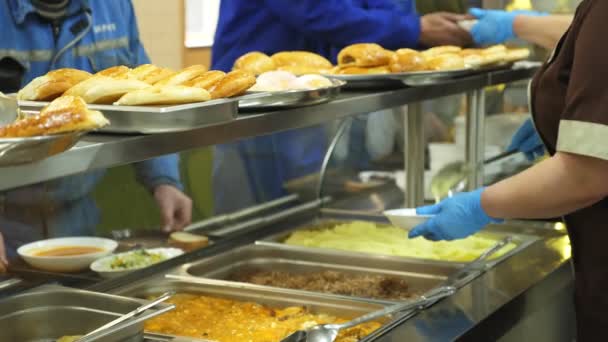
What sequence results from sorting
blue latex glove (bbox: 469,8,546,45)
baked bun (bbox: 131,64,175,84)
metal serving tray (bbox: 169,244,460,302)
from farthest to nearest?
1. blue latex glove (bbox: 469,8,546,45)
2. metal serving tray (bbox: 169,244,460,302)
3. baked bun (bbox: 131,64,175,84)

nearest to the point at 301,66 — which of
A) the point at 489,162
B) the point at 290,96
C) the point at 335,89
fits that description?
the point at 335,89

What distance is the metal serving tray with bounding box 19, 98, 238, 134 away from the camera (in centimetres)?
116

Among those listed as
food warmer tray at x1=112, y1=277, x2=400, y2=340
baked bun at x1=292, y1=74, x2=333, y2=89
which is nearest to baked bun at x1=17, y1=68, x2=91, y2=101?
baked bun at x1=292, y1=74, x2=333, y2=89

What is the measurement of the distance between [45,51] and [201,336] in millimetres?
991

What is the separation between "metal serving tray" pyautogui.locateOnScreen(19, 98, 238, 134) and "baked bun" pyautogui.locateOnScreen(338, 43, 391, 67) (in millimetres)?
771

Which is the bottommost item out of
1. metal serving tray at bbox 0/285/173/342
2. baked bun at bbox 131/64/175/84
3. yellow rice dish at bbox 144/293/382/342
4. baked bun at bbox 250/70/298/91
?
yellow rice dish at bbox 144/293/382/342

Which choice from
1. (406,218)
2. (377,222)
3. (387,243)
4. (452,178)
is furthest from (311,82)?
(452,178)

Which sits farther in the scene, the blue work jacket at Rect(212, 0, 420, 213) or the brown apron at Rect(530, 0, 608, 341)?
the blue work jacket at Rect(212, 0, 420, 213)

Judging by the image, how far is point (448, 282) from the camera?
174 cm

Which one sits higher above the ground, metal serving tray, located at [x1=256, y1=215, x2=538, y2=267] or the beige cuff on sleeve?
the beige cuff on sleeve

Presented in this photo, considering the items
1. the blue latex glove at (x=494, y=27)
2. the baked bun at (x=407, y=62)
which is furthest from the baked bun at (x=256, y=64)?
the blue latex glove at (x=494, y=27)

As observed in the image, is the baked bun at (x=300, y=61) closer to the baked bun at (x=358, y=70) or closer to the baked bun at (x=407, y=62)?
the baked bun at (x=358, y=70)

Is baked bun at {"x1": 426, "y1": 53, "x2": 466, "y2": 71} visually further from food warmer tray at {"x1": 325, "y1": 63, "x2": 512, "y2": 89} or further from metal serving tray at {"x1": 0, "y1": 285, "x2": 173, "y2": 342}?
metal serving tray at {"x1": 0, "y1": 285, "x2": 173, "y2": 342}

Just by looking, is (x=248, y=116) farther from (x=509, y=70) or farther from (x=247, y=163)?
(x=509, y=70)
